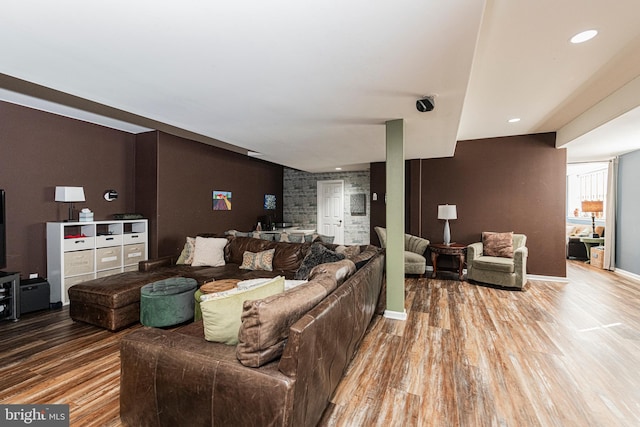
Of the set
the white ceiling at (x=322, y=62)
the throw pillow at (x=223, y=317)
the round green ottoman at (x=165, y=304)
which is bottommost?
the round green ottoman at (x=165, y=304)

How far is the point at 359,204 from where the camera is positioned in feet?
26.0

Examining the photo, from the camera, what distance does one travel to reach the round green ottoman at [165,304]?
288cm

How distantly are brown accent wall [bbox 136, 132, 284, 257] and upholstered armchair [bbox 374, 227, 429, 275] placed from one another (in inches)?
130

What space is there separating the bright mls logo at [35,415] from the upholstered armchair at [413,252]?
4.23 m

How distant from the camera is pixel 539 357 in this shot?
2502 millimetres

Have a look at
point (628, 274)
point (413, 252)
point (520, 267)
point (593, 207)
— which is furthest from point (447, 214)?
point (593, 207)

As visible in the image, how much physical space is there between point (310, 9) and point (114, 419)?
8.70 feet

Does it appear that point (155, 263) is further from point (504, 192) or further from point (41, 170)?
point (504, 192)

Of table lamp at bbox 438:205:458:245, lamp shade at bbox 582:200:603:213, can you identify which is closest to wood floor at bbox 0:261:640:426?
table lamp at bbox 438:205:458:245

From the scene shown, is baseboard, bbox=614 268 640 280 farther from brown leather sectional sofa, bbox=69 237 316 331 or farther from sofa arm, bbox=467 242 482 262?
brown leather sectional sofa, bbox=69 237 316 331

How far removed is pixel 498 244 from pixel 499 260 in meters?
0.47

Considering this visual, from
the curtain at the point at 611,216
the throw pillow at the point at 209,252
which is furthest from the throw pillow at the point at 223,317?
the curtain at the point at 611,216

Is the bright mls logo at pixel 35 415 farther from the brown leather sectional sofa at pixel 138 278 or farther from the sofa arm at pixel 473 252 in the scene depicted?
the sofa arm at pixel 473 252

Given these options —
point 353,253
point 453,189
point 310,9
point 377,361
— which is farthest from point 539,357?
point 453,189
